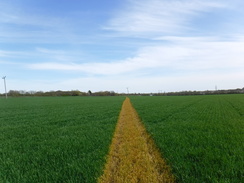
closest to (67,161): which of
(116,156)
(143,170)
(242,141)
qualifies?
(116,156)

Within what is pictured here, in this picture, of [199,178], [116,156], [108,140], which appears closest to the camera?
[199,178]

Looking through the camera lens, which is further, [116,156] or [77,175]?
[116,156]

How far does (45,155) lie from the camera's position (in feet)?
17.5

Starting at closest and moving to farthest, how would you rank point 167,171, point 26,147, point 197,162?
point 167,171 → point 197,162 → point 26,147

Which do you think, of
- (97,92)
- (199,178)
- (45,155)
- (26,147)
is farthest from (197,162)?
(97,92)

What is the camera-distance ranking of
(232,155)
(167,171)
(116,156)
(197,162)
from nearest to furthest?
(167,171) < (197,162) < (232,155) < (116,156)

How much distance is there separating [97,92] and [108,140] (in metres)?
138

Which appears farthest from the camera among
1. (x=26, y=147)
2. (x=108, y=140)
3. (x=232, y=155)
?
(x=108, y=140)

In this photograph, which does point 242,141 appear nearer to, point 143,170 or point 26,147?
point 143,170

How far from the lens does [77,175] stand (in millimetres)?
3979

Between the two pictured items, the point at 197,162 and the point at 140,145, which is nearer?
the point at 197,162

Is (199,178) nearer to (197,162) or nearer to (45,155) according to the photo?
(197,162)

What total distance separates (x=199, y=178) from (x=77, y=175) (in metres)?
2.95

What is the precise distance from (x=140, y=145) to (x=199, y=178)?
2.86 metres
